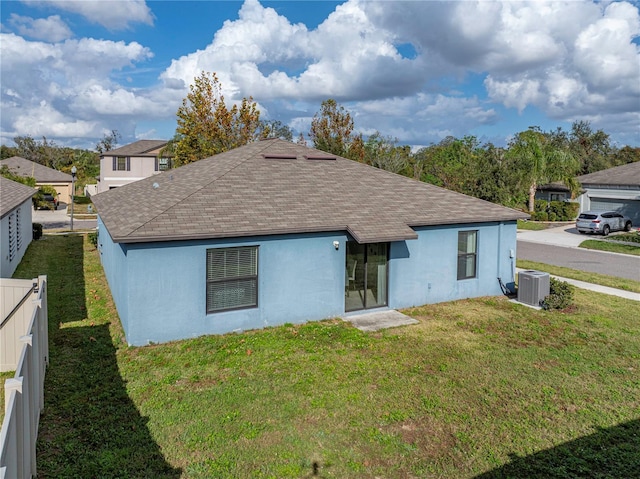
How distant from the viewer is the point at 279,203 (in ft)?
40.9

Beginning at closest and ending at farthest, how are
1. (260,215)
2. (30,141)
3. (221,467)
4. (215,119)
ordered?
(221,467)
(260,215)
(215,119)
(30,141)

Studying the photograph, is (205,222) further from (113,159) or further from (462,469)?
(113,159)

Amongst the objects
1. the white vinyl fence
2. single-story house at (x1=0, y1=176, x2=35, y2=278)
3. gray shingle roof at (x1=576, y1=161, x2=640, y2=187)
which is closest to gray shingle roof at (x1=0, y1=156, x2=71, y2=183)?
single-story house at (x1=0, y1=176, x2=35, y2=278)

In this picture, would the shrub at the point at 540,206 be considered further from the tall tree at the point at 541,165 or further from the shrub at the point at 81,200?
the shrub at the point at 81,200

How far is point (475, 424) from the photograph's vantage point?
22.8 feet

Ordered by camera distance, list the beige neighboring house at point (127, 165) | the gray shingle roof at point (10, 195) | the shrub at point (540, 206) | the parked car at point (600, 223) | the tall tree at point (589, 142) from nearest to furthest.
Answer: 1. the gray shingle roof at point (10, 195)
2. the parked car at point (600, 223)
3. the shrub at point (540, 206)
4. the beige neighboring house at point (127, 165)
5. the tall tree at point (589, 142)

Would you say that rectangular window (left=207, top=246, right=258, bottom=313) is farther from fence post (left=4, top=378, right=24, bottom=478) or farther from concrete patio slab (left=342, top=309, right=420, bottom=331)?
fence post (left=4, top=378, right=24, bottom=478)

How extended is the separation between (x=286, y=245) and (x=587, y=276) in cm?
1308

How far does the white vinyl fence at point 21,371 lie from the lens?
421 centimetres

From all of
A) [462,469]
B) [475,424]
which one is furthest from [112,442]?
[475,424]

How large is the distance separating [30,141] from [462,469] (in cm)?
9176

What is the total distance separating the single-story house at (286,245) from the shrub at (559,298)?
1760 mm

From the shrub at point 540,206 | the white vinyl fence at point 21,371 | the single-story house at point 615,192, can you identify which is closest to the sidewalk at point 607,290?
the white vinyl fence at point 21,371

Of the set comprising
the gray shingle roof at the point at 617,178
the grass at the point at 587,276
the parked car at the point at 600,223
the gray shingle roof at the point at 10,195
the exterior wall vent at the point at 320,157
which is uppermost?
the gray shingle roof at the point at 617,178
